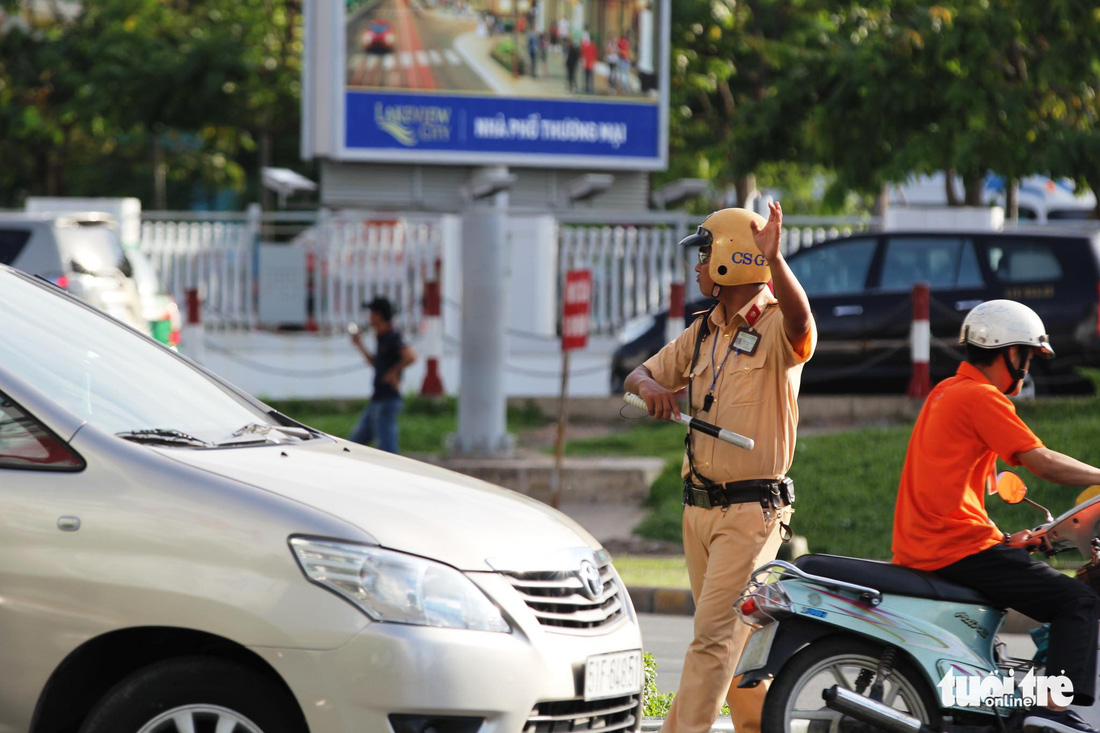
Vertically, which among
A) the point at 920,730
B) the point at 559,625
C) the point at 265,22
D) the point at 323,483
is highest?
the point at 265,22

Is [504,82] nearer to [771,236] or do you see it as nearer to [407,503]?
[771,236]

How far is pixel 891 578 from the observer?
493 cm

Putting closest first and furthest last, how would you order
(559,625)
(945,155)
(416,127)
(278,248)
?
(559,625) → (945,155) → (278,248) → (416,127)

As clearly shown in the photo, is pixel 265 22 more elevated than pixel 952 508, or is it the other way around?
pixel 265 22

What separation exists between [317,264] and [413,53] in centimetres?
→ 341

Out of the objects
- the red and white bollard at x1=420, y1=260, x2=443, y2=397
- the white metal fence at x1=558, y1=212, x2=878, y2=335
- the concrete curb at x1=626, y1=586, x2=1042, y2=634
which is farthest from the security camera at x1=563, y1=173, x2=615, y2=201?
the concrete curb at x1=626, y1=586, x2=1042, y2=634

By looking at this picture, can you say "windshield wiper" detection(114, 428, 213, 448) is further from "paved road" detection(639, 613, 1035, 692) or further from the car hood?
"paved road" detection(639, 613, 1035, 692)

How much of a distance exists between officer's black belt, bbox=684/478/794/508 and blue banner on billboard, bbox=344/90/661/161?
650 inches

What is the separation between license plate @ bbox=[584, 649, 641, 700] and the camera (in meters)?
4.11

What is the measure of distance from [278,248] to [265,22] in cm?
936

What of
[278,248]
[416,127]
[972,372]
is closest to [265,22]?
[416,127]

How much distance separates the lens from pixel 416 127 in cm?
2112

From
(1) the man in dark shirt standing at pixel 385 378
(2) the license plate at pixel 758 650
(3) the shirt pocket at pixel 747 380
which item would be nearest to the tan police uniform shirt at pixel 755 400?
(3) the shirt pocket at pixel 747 380

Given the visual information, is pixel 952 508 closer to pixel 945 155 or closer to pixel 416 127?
pixel 945 155
